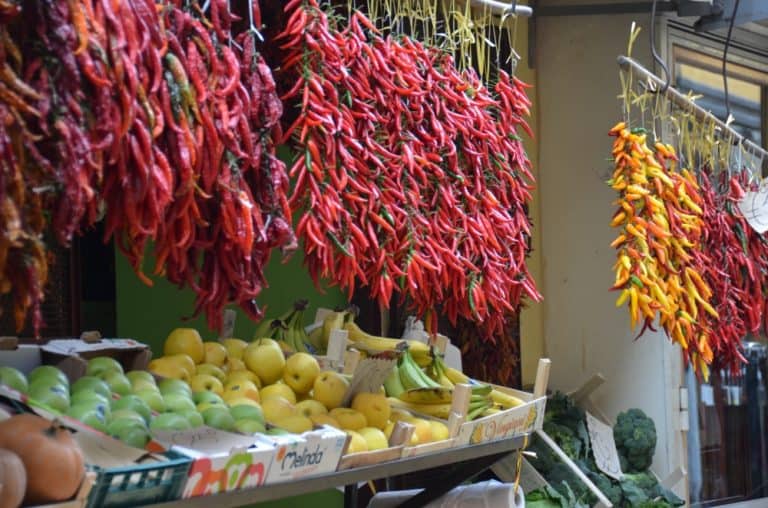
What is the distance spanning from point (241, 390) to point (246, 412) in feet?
0.72

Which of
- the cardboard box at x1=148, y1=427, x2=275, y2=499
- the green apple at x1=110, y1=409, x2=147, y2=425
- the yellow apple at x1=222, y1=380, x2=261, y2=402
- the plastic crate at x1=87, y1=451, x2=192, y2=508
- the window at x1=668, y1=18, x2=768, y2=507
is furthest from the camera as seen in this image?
the window at x1=668, y1=18, x2=768, y2=507

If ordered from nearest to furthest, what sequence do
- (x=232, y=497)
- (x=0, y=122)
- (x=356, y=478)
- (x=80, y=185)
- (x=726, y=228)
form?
(x=0, y=122)
(x=80, y=185)
(x=232, y=497)
(x=356, y=478)
(x=726, y=228)

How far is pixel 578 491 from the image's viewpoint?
481 centimetres

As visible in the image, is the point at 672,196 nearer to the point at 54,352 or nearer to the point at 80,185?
the point at 54,352

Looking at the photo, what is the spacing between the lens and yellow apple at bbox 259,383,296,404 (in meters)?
3.01

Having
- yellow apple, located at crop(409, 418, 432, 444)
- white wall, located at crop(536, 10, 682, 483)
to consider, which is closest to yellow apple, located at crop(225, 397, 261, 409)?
yellow apple, located at crop(409, 418, 432, 444)

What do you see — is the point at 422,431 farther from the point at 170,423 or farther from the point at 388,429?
the point at 170,423

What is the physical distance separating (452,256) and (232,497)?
1368 mm

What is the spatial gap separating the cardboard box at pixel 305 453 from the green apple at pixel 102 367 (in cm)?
45

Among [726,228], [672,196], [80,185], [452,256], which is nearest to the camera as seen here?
[80,185]

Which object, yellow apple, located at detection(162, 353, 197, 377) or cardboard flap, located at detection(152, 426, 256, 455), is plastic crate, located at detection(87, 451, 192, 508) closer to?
cardboard flap, located at detection(152, 426, 256, 455)

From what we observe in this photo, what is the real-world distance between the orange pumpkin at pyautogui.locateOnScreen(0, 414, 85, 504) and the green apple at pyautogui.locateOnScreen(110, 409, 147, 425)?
10.2 inches

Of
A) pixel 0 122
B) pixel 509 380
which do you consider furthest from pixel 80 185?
pixel 509 380

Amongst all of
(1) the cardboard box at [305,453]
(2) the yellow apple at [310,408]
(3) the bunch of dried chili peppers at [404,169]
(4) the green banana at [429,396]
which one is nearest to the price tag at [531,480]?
(3) the bunch of dried chili peppers at [404,169]
